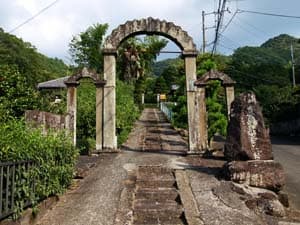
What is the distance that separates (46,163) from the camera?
7152 millimetres

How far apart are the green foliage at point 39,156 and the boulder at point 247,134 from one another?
4095 mm

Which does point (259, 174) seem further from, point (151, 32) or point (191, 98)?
point (151, 32)

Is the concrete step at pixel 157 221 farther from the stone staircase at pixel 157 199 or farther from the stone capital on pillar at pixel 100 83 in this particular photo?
the stone capital on pillar at pixel 100 83

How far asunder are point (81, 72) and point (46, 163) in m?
7.09

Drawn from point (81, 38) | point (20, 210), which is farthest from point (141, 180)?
point (81, 38)

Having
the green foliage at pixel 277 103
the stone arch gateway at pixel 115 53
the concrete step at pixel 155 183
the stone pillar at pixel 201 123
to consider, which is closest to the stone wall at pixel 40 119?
the concrete step at pixel 155 183

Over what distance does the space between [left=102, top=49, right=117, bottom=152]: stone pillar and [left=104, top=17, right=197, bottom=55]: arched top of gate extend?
14.6 inches

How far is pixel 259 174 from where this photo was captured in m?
9.01

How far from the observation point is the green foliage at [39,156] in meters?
6.12

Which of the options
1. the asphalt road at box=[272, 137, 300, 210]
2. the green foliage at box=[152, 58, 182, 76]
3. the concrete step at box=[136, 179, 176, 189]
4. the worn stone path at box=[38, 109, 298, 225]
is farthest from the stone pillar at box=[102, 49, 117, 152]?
the green foliage at box=[152, 58, 182, 76]

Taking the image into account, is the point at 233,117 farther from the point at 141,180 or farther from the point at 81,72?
the point at 81,72

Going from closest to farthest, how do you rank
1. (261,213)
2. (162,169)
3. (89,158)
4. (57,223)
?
1. (57,223)
2. (261,213)
3. (162,169)
4. (89,158)

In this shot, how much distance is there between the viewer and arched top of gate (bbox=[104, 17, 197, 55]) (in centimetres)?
1405

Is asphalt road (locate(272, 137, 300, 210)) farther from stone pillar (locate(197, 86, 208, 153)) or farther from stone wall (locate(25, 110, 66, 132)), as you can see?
stone wall (locate(25, 110, 66, 132))
